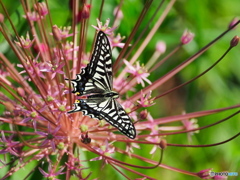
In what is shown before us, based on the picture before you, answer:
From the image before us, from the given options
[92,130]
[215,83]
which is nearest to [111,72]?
[92,130]

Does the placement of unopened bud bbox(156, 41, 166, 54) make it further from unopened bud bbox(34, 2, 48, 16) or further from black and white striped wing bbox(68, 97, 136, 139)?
unopened bud bbox(34, 2, 48, 16)

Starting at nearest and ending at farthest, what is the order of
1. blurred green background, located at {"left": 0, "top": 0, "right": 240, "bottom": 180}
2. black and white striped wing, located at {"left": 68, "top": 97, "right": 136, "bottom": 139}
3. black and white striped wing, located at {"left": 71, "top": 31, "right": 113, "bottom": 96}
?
black and white striped wing, located at {"left": 68, "top": 97, "right": 136, "bottom": 139} → black and white striped wing, located at {"left": 71, "top": 31, "right": 113, "bottom": 96} → blurred green background, located at {"left": 0, "top": 0, "right": 240, "bottom": 180}

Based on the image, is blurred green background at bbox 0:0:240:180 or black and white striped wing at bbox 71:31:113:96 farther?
blurred green background at bbox 0:0:240:180

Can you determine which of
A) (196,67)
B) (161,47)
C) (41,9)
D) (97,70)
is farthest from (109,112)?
(196,67)

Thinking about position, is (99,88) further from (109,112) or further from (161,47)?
(161,47)

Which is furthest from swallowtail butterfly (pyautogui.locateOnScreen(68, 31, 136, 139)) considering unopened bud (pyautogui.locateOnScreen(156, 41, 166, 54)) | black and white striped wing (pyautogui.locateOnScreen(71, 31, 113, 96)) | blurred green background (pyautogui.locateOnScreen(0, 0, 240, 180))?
unopened bud (pyautogui.locateOnScreen(156, 41, 166, 54))

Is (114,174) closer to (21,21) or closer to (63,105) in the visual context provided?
(63,105)

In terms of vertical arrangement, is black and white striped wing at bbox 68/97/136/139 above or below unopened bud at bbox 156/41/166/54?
below
